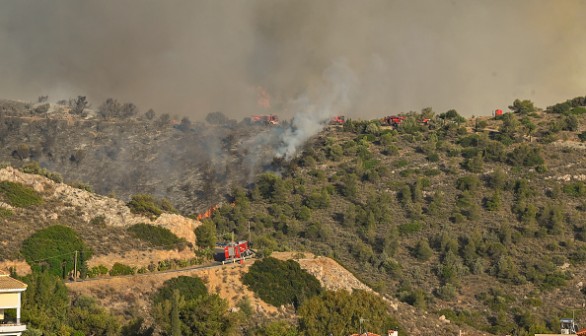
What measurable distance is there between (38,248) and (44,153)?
7695 centimetres

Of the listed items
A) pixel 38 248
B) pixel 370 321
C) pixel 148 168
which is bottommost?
pixel 370 321

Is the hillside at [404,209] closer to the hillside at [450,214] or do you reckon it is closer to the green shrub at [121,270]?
the hillside at [450,214]

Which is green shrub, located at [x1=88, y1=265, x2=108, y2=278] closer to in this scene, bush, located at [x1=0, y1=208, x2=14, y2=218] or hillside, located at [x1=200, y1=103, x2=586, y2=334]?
bush, located at [x1=0, y1=208, x2=14, y2=218]

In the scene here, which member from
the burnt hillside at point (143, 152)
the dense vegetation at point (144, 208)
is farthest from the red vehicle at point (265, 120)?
the dense vegetation at point (144, 208)

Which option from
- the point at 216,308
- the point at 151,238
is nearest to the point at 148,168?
the point at 151,238

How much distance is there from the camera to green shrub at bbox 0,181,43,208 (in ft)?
345

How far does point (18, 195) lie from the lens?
106 metres

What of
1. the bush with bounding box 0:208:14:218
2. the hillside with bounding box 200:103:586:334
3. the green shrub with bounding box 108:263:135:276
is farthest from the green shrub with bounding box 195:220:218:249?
the bush with bounding box 0:208:14:218

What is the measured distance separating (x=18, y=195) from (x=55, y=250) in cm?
932

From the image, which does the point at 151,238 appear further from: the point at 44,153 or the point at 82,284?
the point at 44,153

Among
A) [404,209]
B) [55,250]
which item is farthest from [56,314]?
[404,209]

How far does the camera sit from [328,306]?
9794 cm

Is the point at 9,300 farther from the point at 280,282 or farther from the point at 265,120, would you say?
the point at 265,120

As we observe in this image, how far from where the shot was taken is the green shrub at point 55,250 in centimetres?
9681
